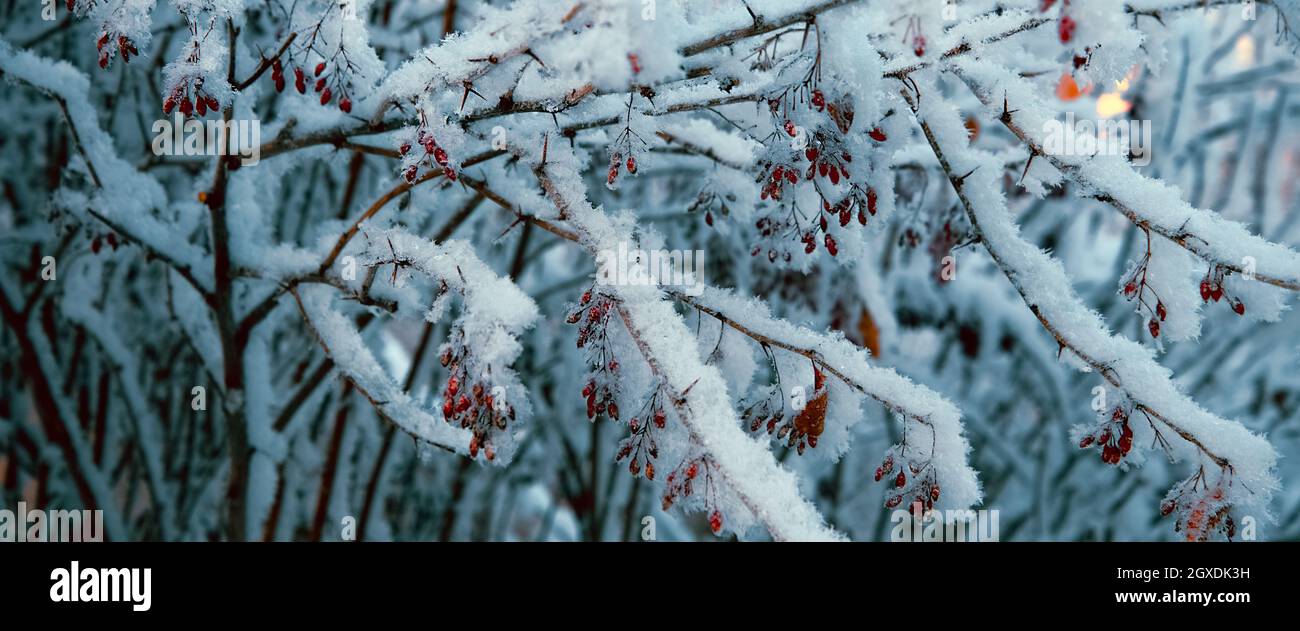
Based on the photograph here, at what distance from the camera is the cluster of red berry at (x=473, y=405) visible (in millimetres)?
1342

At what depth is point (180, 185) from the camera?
3.81 meters

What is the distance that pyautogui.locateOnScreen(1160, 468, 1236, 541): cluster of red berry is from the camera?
148cm

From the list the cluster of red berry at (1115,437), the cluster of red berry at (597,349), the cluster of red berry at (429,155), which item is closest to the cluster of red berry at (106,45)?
the cluster of red berry at (429,155)

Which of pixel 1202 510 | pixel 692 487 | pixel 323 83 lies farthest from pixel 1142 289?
pixel 323 83

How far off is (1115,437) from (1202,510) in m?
0.18

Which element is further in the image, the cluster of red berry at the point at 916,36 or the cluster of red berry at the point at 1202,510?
the cluster of red berry at the point at 1202,510

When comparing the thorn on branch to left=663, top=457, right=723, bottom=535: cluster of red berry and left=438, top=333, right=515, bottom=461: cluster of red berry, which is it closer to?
left=663, top=457, right=723, bottom=535: cluster of red berry

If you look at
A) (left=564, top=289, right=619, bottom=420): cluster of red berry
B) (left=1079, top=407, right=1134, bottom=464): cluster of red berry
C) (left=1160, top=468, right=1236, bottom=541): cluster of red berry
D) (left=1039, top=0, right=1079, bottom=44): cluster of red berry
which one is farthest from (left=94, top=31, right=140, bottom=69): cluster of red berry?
(left=1160, top=468, right=1236, bottom=541): cluster of red berry

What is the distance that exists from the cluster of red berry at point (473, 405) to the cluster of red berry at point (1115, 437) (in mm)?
951

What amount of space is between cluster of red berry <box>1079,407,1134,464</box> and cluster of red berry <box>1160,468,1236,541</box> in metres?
0.11

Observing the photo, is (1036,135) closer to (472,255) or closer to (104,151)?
(472,255)

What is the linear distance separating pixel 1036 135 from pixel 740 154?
2.57 ft

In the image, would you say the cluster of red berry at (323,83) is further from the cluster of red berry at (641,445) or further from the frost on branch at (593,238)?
the cluster of red berry at (641,445)
